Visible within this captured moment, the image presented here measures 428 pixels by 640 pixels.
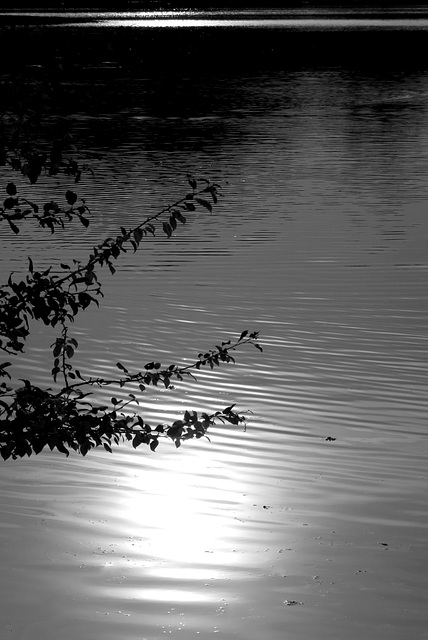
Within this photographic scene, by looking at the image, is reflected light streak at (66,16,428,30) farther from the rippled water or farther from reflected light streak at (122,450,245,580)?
reflected light streak at (122,450,245,580)

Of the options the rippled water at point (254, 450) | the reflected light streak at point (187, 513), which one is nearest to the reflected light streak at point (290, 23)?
the rippled water at point (254, 450)

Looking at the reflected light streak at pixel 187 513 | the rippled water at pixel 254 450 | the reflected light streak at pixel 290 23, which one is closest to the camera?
the rippled water at pixel 254 450

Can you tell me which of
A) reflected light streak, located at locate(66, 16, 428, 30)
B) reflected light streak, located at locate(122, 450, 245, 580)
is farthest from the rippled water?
reflected light streak, located at locate(66, 16, 428, 30)

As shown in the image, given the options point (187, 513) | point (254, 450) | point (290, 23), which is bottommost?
point (187, 513)

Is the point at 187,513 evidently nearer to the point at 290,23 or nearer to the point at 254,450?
the point at 254,450

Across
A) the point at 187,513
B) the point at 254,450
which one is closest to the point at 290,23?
the point at 254,450

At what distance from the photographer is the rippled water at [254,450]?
17.2 feet

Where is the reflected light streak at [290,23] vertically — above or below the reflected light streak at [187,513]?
above

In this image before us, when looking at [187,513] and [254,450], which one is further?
[254,450]

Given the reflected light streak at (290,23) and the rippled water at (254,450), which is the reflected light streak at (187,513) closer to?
the rippled water at (254,450)

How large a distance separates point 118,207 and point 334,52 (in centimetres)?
4323

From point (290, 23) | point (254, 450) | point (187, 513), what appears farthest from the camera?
point (290, 23)

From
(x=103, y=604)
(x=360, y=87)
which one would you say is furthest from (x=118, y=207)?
(x=360, y=87)

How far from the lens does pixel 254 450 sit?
7.02 metres
